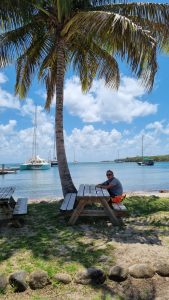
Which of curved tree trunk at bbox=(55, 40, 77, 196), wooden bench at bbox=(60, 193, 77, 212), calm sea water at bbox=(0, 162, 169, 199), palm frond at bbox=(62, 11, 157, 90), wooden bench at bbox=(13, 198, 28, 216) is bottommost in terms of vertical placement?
calm sea water at bbox=(0, 162, 169, 199)

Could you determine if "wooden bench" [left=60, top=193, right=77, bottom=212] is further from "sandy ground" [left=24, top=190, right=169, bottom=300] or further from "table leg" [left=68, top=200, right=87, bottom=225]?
"sandy ground" [left=24, top=190, right=169, bottom=300]

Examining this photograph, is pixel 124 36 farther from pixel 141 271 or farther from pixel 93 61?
pixel 141 271

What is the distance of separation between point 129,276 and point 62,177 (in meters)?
7.15

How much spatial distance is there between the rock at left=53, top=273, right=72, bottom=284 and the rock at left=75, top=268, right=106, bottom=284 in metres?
0.13

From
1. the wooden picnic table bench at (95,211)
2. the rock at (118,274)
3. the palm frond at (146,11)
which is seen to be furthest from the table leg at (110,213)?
the palm frond at (146,11)

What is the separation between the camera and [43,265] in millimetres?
6203

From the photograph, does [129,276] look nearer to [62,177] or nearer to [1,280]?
[1,280]

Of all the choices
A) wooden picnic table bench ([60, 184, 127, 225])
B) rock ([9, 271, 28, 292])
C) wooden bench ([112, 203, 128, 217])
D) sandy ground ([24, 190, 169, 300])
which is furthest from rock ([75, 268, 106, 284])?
wooden bench ([112, 203, 128, 217])

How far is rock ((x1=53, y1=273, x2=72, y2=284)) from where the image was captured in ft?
18.5

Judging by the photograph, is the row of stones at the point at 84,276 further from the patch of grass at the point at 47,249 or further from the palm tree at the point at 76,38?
the palm tree at the point at 76,38

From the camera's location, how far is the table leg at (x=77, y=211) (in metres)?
8.83

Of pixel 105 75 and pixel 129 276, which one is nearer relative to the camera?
pixel 129 276

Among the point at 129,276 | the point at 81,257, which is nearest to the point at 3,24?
the point at 81,257

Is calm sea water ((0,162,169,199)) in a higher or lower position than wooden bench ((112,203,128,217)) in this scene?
lower
